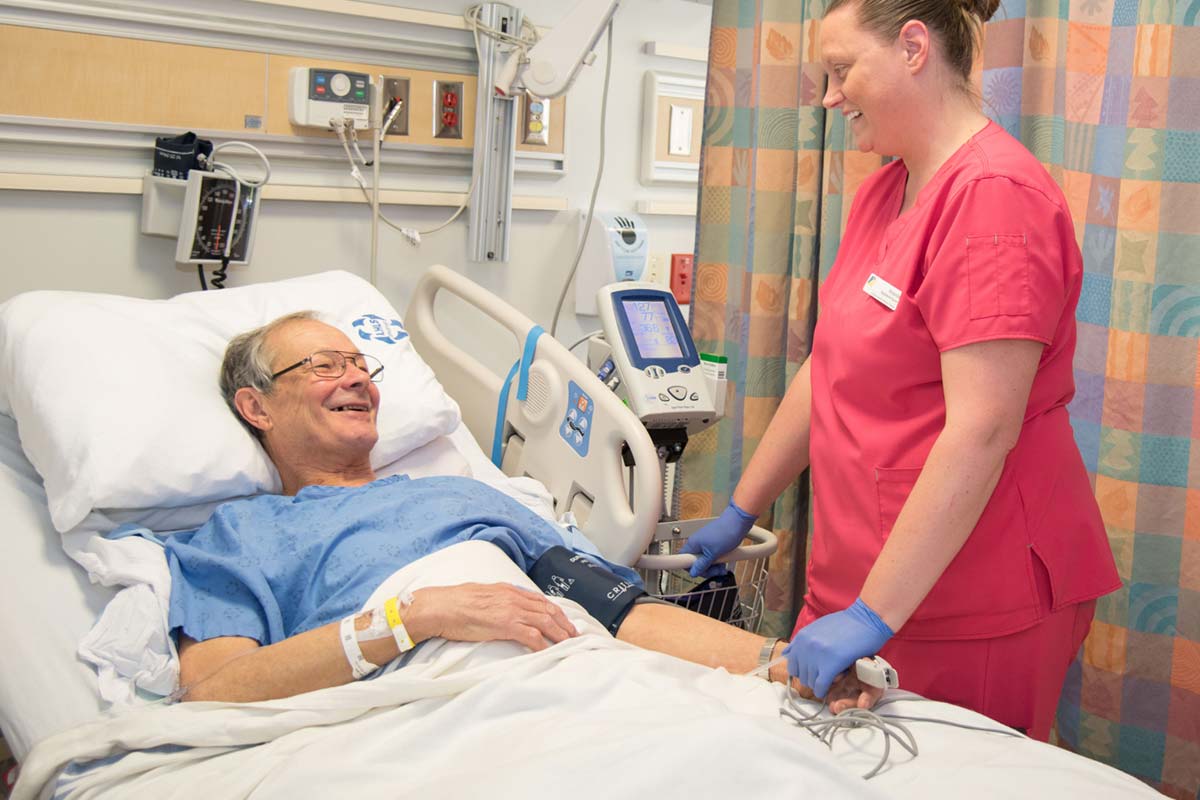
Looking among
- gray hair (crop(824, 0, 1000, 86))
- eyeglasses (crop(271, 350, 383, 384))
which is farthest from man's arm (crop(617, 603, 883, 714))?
gray hair (crop(824, 0, 1000, 86))

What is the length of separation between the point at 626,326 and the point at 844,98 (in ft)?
2.02

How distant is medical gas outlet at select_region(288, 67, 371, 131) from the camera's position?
264 cm

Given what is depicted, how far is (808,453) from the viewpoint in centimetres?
208

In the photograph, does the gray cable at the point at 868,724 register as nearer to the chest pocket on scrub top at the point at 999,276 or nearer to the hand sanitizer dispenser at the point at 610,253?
the chest pocket on scrub top at the point at 999,276

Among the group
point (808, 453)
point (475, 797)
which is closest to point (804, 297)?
point (808, 453)

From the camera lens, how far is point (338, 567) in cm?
179

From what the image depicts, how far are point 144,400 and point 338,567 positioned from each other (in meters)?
0.52

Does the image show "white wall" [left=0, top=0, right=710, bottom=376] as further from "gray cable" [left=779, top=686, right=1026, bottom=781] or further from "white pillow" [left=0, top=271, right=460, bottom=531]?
"gray cable" [left=779, top=686, right=1026, bottom=781]

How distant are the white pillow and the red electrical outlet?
51.1 inches

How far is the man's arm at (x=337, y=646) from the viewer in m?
1.56

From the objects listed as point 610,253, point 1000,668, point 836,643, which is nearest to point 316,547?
point 836,643

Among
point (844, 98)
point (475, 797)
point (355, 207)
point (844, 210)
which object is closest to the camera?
point (475, 797)

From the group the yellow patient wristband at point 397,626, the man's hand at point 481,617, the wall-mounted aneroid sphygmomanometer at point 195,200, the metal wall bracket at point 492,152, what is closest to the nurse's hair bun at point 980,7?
the man's hand at point 481,617

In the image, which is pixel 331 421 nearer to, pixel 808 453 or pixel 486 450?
pixel 486 450
